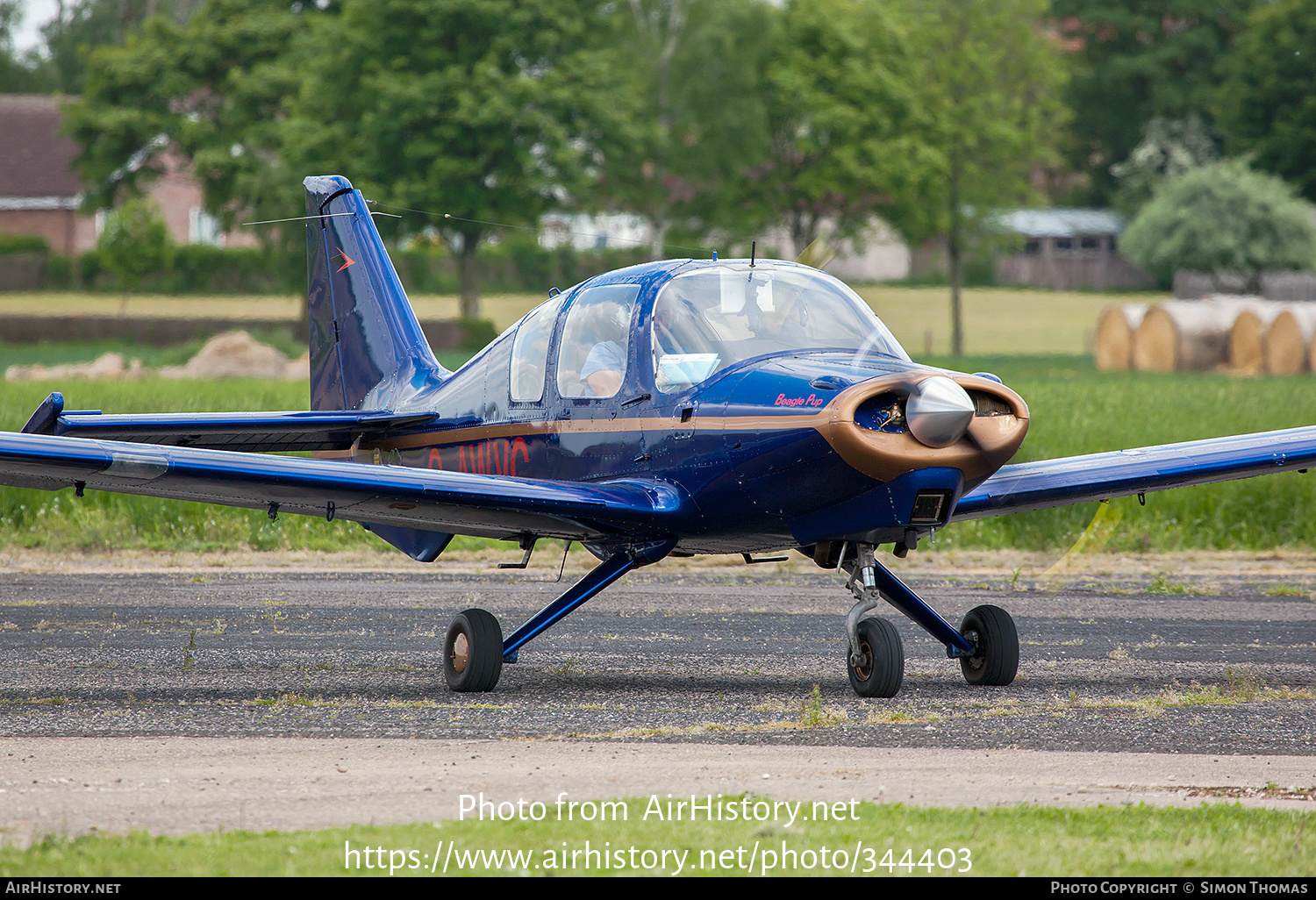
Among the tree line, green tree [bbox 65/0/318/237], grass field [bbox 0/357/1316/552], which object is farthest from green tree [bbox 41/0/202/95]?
grass field [bbox 0/357/1316/552]

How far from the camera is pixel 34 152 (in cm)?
7131

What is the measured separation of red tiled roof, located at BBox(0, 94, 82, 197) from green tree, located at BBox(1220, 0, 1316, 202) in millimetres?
57493

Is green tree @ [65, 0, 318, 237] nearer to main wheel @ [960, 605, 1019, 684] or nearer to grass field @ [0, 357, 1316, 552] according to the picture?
grass field @ [0, 357, 1316, 552]

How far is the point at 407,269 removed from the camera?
6488cm

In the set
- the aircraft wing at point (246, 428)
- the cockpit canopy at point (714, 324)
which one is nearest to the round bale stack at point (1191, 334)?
the aircraft wing at point (246, 428)

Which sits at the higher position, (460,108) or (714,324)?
(460,108)

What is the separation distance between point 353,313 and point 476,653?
511cm

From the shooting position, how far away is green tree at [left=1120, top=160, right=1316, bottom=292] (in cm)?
6719

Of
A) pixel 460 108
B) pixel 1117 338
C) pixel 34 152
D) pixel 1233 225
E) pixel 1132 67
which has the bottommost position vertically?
pixel 1117 338

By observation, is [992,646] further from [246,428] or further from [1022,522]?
[1022,522]

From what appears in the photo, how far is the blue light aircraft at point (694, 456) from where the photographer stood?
806cm

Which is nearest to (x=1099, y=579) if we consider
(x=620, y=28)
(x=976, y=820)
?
(x=976, y=820)

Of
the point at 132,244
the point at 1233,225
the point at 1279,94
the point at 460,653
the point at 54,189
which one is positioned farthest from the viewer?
the point at 1279,94

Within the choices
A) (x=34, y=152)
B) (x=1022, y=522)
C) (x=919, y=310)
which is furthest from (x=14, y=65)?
(x=1022, y=522)
